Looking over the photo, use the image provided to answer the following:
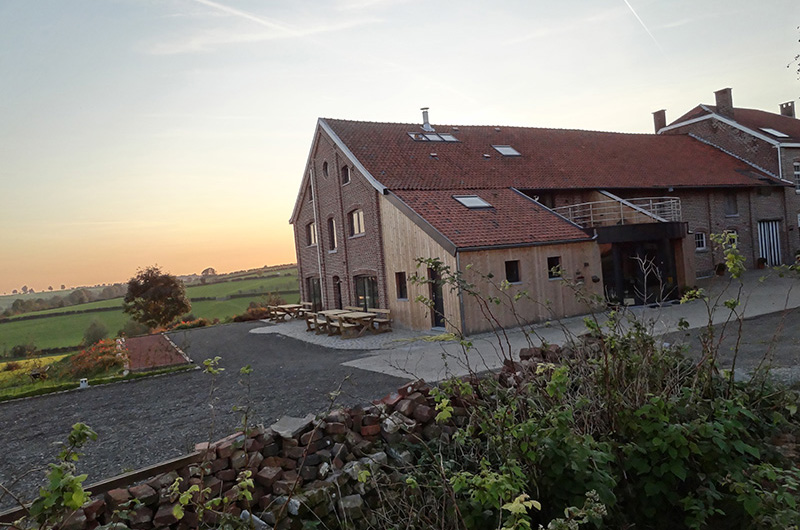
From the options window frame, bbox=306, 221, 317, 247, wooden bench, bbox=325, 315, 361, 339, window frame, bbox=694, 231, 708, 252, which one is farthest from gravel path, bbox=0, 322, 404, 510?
window frame, bbox=694, 231, 708, 252

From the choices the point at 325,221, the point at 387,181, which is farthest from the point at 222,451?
the point at 325,221

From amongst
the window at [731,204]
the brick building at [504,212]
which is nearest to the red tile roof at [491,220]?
the brick building at [504,212]

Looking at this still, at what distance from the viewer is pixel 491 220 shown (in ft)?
52.5

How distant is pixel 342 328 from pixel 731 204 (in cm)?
2082

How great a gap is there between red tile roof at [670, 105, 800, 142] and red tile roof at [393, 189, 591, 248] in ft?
59.8

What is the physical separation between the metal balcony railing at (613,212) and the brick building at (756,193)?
3.82 meters

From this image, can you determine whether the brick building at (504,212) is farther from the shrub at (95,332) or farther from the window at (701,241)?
the shrub at (95,332)

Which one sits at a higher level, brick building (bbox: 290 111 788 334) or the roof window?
the roof window

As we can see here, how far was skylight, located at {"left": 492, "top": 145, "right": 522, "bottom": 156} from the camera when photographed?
21781mm

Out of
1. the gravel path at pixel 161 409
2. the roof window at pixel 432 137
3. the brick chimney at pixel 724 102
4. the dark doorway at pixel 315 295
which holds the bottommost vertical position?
the gravel path at pixel 161 409

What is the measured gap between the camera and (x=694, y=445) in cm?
381

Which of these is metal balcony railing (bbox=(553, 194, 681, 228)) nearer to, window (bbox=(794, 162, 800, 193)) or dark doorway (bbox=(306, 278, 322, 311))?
window (bbox=(794, 162, 800, 193))

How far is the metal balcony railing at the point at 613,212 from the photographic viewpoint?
1900 centimetres

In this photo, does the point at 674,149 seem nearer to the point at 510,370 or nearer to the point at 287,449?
the point at 510,370
